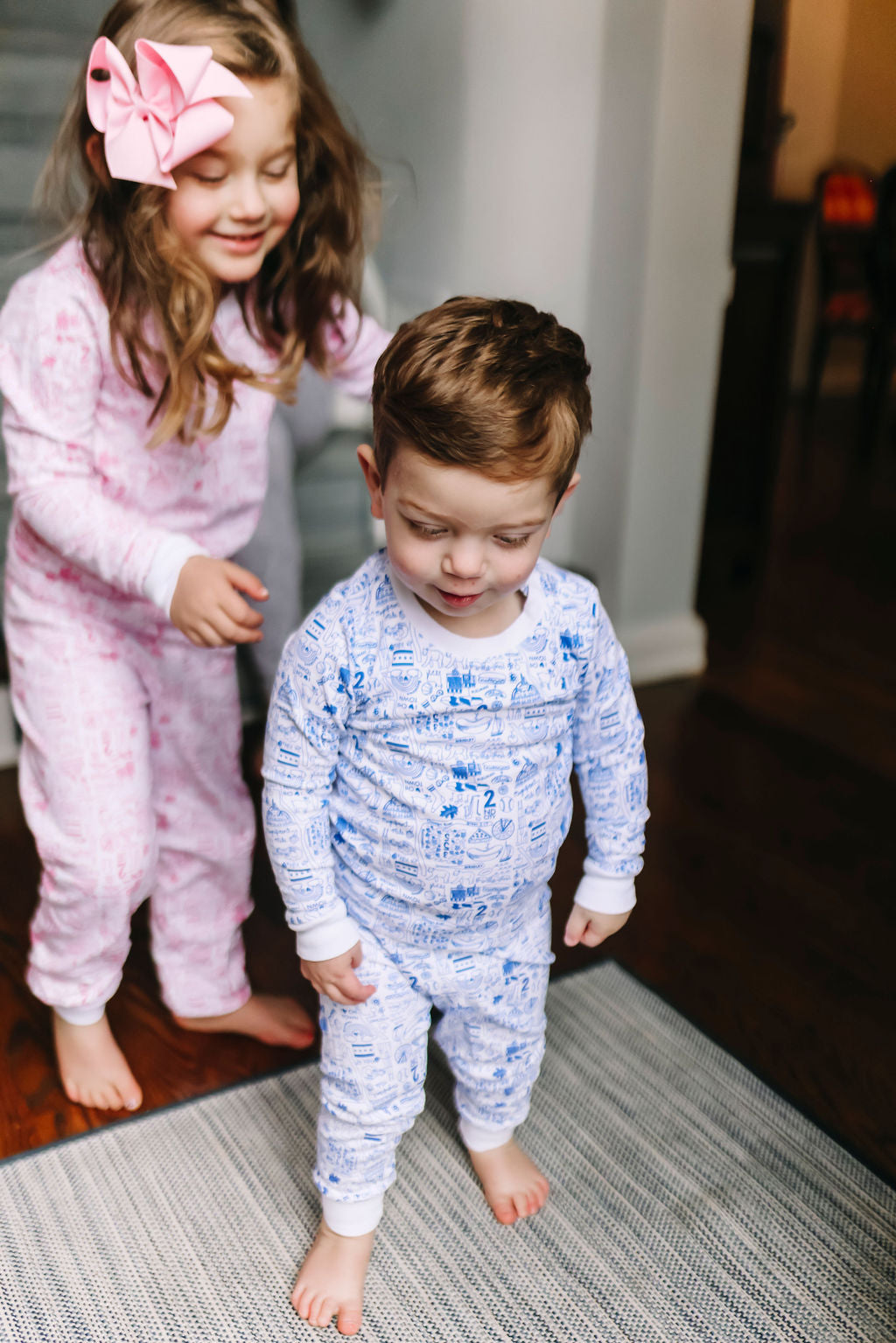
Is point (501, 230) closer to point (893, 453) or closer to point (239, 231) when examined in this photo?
point (239, 231)

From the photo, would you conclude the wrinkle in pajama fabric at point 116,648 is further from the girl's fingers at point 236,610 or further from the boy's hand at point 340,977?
the boy's hand at point 340,977

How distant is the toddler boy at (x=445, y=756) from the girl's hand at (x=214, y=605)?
0.06m

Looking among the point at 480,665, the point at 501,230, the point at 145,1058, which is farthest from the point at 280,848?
the point at 501,230

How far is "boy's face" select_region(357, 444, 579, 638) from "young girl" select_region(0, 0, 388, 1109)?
0.52ft

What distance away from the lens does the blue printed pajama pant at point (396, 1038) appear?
859 mm

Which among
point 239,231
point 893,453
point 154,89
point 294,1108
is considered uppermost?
point 154,89

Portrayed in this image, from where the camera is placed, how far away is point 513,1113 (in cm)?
96

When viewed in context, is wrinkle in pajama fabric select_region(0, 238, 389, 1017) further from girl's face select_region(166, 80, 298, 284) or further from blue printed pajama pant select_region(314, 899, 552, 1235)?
blue printed pajama pant select_region(314, 899, 552, 1235)

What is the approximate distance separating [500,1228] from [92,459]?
2.34 feet

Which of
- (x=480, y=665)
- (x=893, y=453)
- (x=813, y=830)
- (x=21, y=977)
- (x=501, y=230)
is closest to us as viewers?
(x=480, y=665)

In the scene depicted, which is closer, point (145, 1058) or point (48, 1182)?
point (48, 1182)

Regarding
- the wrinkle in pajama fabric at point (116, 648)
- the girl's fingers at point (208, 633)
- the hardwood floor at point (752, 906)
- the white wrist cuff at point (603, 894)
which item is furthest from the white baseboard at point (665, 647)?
the girl's fingers at point (208, 633)

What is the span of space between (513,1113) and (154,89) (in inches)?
33.3

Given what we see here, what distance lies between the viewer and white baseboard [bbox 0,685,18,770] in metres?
1.71
